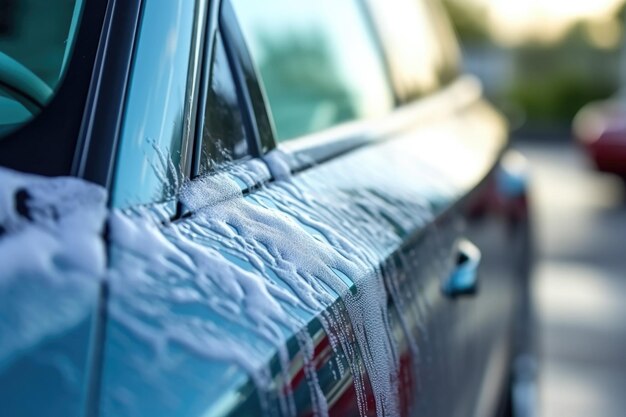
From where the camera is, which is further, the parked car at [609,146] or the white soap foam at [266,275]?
the parked car at [609,146]

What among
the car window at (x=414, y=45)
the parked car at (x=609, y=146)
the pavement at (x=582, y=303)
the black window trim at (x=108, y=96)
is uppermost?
the black window trim at (x=108, y=96)

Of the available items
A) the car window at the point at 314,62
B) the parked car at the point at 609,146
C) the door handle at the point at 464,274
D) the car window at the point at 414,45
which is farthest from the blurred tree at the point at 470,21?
the door handle at the point at 464,274

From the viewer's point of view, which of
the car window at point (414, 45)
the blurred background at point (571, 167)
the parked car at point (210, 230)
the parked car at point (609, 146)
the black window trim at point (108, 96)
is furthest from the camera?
the parked car at point (609, 146)

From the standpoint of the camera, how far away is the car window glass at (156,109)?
145 centimetres

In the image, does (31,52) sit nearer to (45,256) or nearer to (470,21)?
(45,256)

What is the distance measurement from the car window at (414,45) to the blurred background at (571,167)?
3.55 feet

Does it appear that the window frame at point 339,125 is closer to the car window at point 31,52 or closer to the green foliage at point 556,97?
the car window at point 31,52

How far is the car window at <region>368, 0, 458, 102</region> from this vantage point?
3.22 metres

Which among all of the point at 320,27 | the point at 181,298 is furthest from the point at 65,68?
the point at 320,27

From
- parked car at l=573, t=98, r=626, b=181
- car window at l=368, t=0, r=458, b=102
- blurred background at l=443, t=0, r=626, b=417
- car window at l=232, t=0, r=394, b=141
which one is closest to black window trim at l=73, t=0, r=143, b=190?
car window at l=232, t=0, r=394, b=141

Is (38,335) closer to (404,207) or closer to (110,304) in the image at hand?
(110,304)

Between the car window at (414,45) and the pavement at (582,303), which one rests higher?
the car window at (414,45)

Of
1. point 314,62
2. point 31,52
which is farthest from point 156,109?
point 314,62

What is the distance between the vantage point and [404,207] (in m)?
2.24
